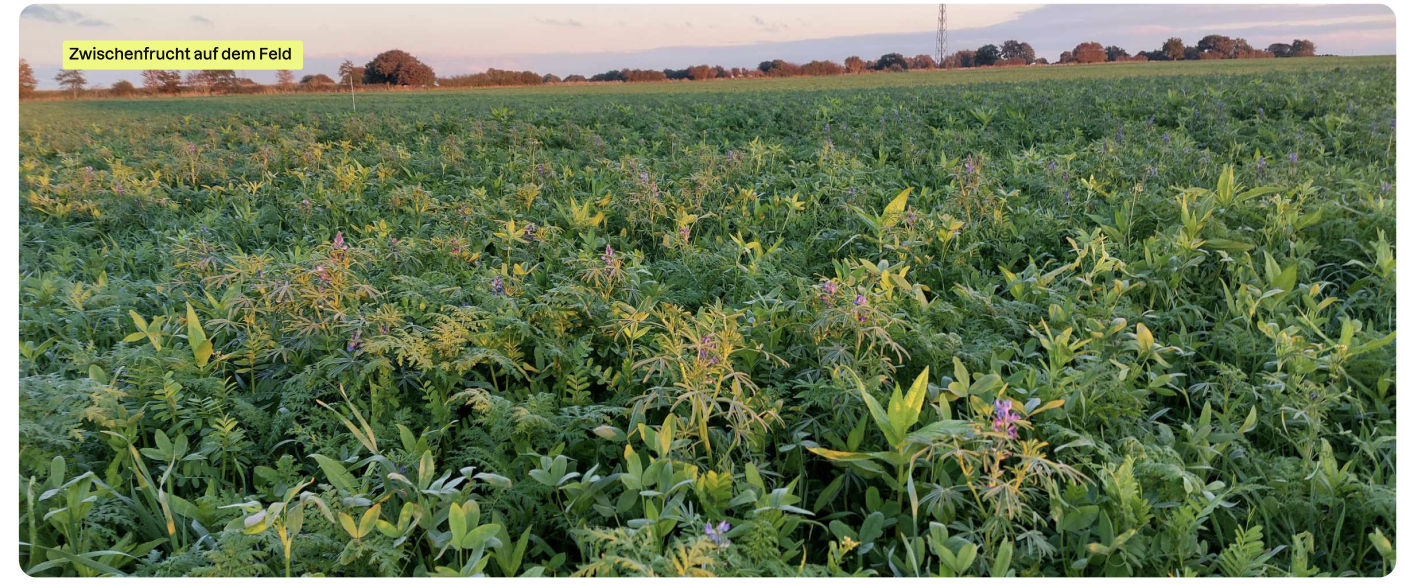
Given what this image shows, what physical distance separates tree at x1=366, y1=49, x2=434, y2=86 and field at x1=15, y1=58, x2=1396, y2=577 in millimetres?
29235

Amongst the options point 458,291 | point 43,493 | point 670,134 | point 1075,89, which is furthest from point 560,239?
point 1075,89

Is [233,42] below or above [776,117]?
below

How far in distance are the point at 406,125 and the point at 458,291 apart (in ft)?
30.4

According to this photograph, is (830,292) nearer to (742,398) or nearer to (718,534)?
(742,398)

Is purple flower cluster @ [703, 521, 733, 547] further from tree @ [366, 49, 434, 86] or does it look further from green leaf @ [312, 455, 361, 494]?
tree @ [366, 49, 434, 86]

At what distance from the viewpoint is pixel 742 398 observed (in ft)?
7.65

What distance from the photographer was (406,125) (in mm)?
11469

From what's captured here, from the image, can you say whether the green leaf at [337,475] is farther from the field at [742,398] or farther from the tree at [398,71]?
the tree at [398,71]

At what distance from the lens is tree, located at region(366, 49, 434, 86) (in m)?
31.8

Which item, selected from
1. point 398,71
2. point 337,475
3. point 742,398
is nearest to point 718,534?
point 742,398

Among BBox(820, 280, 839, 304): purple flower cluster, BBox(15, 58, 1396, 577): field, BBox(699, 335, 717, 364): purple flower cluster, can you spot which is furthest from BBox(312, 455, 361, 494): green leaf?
BBox(820, 280, 839, 304): purple flower cluster

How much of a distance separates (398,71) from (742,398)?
36.1m

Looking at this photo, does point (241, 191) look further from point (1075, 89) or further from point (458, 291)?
point (1075, 89)

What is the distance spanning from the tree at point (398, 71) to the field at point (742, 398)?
29.2 meters
